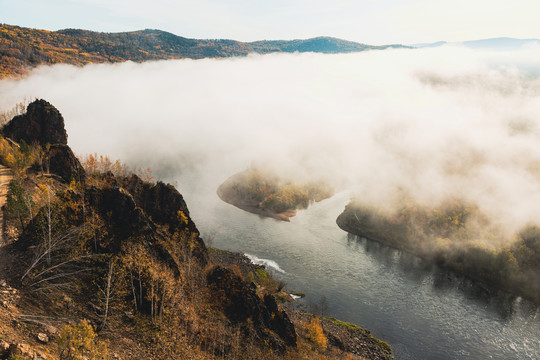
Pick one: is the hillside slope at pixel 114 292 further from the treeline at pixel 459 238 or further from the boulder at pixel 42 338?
the treeline at pixel 459 238

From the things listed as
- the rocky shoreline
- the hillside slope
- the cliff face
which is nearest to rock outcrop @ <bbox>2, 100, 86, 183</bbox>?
the hillside slope

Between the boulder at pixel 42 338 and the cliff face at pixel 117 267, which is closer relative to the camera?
the boulder at pixel 42 338

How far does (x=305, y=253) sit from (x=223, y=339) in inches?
2958

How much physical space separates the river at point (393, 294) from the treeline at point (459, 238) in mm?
7462

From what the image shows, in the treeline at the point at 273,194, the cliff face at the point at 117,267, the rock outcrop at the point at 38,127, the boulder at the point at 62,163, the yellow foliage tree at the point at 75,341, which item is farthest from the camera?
the treeline at the point at 273,194

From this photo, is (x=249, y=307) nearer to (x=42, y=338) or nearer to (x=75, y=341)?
(x=42, y=338)

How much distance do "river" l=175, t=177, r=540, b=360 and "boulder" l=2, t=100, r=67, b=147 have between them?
218 feet

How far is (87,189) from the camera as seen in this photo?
53781 millimetres

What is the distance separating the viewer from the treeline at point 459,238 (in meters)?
108

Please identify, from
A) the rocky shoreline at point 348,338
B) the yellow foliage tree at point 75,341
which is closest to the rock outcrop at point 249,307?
the rocky shoreline at point 348,338

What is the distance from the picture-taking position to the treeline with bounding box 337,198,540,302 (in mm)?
107800

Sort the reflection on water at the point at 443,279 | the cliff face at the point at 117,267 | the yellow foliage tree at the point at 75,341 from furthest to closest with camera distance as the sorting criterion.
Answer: the reflection on water at the point at 443,279
the cliff face at the point at 117,267
the yellow foliage tree at the point at 75,341

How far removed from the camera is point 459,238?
130750 mm

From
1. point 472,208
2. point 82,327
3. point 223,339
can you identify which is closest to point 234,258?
point 223,339
